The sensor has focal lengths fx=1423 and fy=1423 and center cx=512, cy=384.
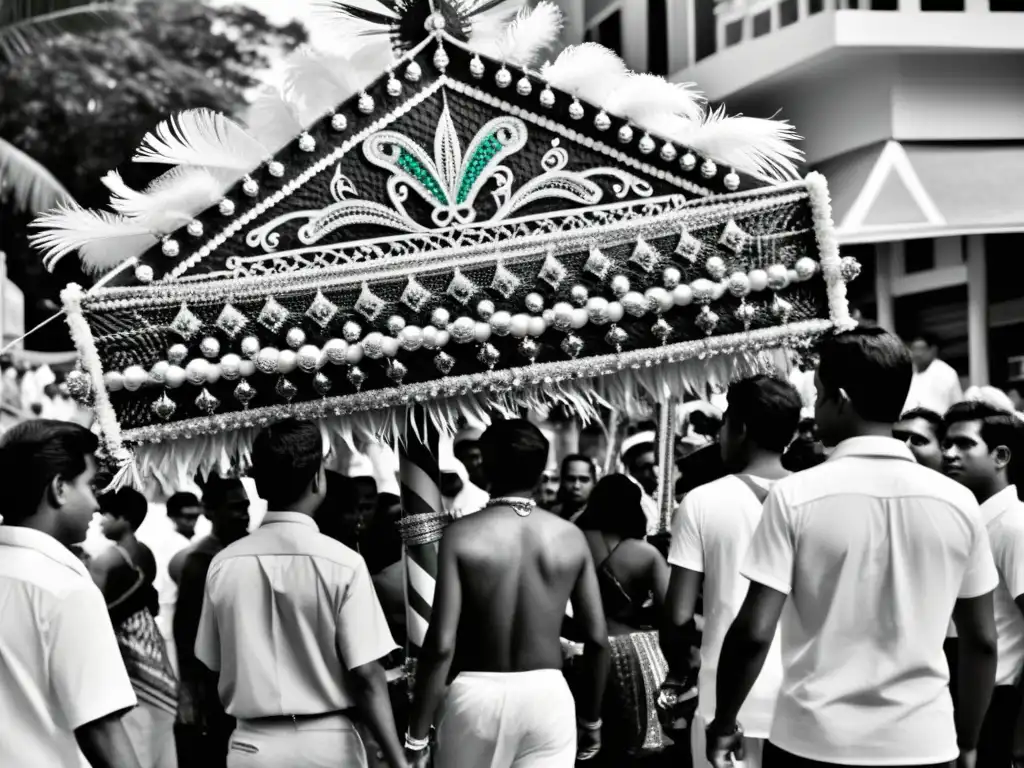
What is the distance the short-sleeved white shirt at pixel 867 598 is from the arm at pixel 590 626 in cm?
119

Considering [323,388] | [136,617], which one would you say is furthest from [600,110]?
[136,617]

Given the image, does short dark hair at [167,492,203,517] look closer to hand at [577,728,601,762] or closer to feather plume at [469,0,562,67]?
hand at [577,728,601,762]

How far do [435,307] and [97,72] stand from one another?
1612cm

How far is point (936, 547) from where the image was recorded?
331 centimetres

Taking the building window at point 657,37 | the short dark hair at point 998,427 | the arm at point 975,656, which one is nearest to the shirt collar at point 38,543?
the arm at point 975,656

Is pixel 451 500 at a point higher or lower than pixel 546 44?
lower

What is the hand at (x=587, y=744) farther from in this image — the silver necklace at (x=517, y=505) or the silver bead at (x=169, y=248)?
the silver bead at (x=169, y=248)

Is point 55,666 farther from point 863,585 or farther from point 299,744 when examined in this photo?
point 863,585

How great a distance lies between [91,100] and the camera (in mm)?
18812

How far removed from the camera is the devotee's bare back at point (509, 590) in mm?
4285

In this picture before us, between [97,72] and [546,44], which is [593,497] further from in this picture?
[97,72]

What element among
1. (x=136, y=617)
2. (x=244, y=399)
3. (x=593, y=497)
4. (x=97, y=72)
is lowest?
(x=136, y=617)

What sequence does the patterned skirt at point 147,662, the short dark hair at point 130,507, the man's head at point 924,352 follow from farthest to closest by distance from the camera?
the man's head at point 924,352 → the short dark hair at point 130,507 → the patterned skirt at point 147,662

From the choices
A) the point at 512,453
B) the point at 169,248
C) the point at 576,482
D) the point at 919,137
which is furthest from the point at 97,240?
the point at 919,137
